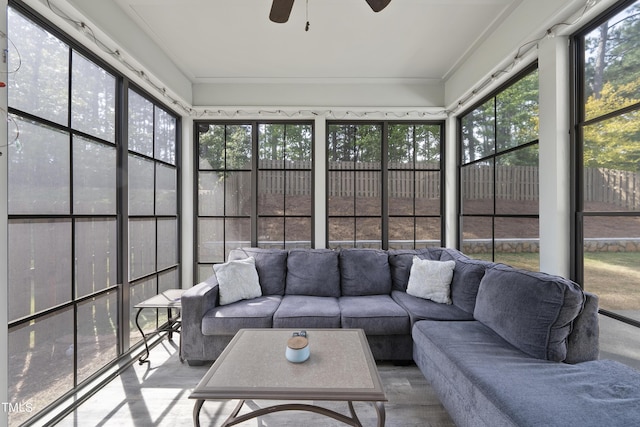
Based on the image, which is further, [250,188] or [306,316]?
[250,188]

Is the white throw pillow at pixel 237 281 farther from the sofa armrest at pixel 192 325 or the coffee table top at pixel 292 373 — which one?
the coffee table top at pixel 292 373

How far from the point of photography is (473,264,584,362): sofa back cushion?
160cm

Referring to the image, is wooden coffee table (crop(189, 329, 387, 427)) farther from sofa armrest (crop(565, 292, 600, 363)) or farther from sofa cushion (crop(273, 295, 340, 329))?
sofa armrest (crop(565, 292, 600, 363))

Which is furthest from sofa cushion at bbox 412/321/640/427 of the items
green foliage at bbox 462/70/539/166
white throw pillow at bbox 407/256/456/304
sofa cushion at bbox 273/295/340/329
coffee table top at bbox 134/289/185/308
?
coffee table top at bbox 134/289/185/308

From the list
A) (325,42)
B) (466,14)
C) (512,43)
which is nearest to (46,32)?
(325,42)

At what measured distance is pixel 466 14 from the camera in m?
2.29

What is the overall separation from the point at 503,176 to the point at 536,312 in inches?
56.5

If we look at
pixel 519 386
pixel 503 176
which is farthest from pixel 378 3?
pixel 519 386

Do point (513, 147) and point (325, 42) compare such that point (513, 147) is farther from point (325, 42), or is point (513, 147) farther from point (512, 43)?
point (325, 42)

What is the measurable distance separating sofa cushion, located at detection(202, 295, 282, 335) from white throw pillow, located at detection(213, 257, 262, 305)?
0.17m

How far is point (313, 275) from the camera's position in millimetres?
2963

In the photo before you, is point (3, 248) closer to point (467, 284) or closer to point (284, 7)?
point (284, 7)

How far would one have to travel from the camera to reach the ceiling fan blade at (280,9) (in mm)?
1531

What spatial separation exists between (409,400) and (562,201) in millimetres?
1794
